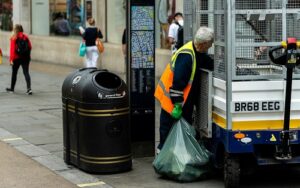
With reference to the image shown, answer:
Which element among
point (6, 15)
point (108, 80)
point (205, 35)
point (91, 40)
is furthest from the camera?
point (6, 15)

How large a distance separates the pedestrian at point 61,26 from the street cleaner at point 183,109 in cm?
1578

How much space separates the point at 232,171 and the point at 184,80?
1156mm

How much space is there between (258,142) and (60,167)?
264 centimetres

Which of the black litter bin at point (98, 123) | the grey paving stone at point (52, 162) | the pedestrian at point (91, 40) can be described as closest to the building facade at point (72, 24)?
the pedestrian at point (91, 40)

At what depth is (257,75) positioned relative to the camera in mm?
6809

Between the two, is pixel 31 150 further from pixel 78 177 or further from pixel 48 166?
pixel 78 177

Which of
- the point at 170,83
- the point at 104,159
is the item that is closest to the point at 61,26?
the point at 104,159

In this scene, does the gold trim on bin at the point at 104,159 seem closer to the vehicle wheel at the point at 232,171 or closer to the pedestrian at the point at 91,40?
the vehicle wheel at the point at 232,171

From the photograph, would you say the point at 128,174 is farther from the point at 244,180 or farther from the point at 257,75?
the point at 257,75

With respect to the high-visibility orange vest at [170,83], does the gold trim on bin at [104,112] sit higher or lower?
lower

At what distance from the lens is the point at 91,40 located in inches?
670

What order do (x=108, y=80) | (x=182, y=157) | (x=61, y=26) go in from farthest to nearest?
(x=61, y=26)
(x=108, y=80)
(x=182, y=157)

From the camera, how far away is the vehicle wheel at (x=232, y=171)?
6.85 metres

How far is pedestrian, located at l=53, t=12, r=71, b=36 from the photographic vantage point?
75.4ft
